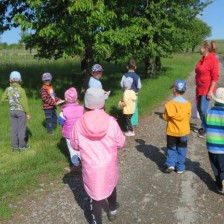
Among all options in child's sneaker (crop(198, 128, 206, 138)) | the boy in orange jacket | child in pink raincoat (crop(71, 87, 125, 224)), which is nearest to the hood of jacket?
child in pink raincoat (crop(71, 87, 125, 224))

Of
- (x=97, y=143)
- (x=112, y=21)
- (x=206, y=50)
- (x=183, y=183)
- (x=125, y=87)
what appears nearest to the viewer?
(x=97, y=143)

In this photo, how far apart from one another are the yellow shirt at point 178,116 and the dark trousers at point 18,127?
9.94 ft

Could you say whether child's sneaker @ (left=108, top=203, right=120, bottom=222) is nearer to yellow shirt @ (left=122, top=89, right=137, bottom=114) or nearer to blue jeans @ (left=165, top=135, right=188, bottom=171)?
blue jeans @ (left=165, top=135, right=188, bottom=171)

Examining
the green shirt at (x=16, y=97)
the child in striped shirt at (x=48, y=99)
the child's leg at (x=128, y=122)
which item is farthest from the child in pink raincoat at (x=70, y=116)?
the child's leg at (x=128, y=122)

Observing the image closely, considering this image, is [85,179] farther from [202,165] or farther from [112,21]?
[112,21]

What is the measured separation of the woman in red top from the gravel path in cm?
156

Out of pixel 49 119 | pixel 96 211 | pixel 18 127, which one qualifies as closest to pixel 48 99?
pixel 49 119

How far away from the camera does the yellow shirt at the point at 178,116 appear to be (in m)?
5.48

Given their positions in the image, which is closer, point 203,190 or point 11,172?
point 203,190

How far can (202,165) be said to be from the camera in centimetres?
613

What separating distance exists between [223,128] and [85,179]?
7.15 feet

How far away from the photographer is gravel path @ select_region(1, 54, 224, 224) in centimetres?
434

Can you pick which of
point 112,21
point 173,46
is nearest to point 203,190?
point 112,21

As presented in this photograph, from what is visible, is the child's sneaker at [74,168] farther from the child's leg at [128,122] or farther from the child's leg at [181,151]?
the child's leg at [128,122]
